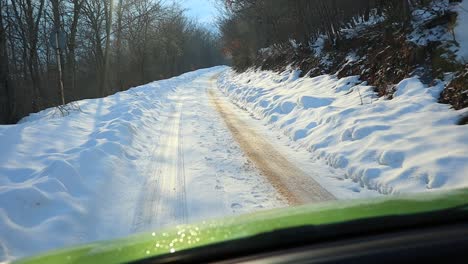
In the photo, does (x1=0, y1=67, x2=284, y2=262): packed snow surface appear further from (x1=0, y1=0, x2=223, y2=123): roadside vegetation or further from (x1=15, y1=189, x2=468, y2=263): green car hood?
(x1=0, y1=0, x2=223, y2=123): roadside vegetation

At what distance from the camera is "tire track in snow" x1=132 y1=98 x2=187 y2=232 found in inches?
217

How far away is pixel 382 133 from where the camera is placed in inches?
319

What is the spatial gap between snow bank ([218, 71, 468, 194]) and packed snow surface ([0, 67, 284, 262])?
1.63m

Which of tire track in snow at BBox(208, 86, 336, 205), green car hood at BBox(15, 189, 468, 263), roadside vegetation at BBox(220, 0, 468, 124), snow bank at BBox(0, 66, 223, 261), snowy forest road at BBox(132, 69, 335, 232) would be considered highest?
roadside vegetation at BBox(220, 0, 468, 124)

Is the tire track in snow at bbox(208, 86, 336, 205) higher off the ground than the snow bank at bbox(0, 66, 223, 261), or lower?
lower

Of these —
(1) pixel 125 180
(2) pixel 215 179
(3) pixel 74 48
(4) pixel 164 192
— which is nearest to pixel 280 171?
(2) pixel 215 179

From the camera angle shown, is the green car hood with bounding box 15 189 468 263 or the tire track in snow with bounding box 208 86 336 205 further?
the tire track in snow with bounding box 208 86 336 205

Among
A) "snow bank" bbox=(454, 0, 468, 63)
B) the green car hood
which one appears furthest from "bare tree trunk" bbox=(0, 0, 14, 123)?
the green car hood

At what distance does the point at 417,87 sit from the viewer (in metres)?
9.81

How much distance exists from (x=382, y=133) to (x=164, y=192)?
419 centimetres

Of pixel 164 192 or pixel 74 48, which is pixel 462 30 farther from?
pixel 74 48

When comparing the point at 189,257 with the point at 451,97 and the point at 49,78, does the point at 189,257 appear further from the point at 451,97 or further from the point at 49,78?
the point at 49,78

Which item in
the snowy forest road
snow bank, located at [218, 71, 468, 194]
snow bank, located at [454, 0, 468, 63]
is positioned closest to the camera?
the snowy forest road

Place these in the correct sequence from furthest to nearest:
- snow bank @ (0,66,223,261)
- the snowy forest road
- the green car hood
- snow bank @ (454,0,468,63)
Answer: snow bank @ (454,0,468,63) → the snowy forest road → snow bank @ (0,66,223,261) → the green car hood
